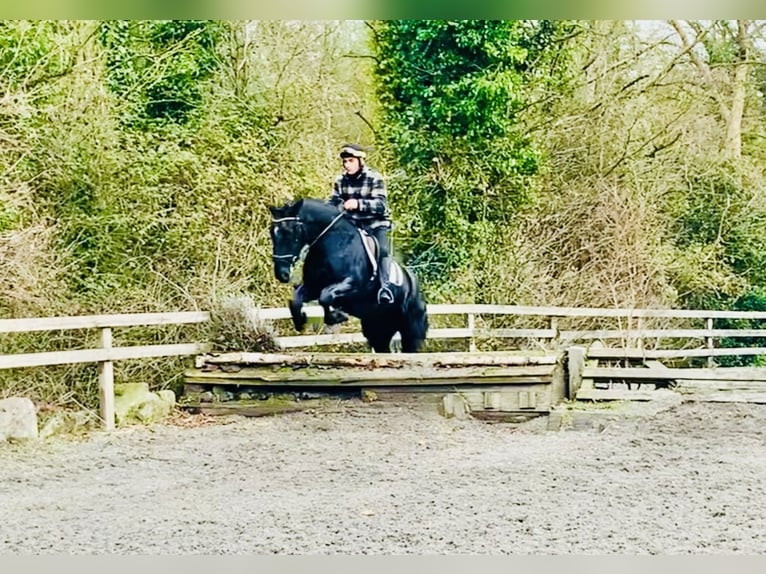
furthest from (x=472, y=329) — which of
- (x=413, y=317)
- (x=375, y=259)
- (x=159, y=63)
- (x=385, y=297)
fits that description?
Result: (x=159, y=63)

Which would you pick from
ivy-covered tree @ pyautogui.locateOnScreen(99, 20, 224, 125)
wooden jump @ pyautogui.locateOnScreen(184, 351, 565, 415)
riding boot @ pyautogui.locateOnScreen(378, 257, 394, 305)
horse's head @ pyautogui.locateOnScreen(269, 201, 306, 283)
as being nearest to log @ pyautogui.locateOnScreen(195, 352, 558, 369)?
wooden jump @ pyautogui.locateOnScreen(184, 351, 565, 415)

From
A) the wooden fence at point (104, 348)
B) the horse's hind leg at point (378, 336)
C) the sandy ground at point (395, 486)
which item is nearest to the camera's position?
the sandy ground at point (395, 486)

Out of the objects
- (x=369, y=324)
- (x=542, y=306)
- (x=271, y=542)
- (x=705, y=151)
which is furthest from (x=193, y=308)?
(x=705, y=151)

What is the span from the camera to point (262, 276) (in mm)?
4156

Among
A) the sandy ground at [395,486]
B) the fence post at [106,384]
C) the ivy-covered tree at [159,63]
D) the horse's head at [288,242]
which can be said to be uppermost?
the ivy-covered tree at [159,63]

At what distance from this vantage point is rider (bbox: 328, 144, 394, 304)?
4160 millimetres

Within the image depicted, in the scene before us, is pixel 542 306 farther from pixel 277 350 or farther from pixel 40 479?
pixel 40 479

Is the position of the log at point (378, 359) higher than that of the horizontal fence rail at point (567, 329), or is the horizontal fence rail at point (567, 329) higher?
the horizontal fence rail at point (567, 329)

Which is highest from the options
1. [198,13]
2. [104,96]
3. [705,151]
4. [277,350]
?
[198,13]

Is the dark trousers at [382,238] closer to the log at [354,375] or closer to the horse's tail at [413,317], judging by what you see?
the horse's tail at [413,317]

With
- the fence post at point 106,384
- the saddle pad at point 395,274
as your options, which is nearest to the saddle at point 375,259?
the saddle pad at point 395,274

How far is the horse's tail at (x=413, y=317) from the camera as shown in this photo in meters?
4.20

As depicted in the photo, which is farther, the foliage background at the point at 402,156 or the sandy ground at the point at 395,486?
the foliage background at the point at 402,156

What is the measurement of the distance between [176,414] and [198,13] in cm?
168
